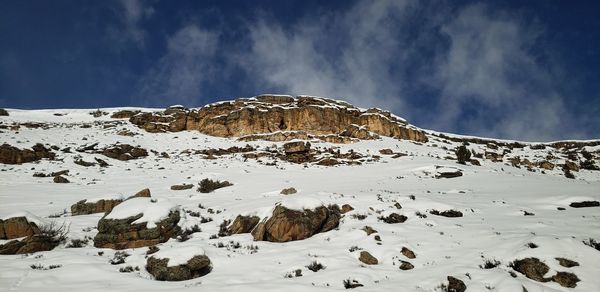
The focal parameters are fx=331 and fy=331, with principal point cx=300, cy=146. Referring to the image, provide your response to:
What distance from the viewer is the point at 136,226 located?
40.2ft

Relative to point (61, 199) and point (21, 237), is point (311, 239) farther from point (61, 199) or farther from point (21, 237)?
point (61, 199)

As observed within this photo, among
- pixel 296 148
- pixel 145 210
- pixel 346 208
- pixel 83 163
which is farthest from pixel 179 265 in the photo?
pixel 296 148

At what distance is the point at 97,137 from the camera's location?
131 ft

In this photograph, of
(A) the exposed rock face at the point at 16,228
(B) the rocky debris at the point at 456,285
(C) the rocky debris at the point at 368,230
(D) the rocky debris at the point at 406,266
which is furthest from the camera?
(C) the rocky debris at the point at 368,230

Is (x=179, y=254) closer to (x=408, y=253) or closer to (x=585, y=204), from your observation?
(x=408, y=253)

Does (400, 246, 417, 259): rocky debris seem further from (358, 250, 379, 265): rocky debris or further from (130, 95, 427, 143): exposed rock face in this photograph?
(130, 95, 427, 143): exposed rock face

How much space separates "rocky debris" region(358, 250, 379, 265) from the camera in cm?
988

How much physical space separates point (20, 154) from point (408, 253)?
31.9 m

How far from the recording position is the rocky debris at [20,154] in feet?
87.2

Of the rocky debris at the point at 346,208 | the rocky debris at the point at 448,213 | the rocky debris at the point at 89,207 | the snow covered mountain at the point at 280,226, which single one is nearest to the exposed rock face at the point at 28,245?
the snow covered mountain at the point at 280,226

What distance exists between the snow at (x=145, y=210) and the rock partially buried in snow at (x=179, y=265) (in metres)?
3.53

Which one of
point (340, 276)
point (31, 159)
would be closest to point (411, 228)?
point (340, 276)

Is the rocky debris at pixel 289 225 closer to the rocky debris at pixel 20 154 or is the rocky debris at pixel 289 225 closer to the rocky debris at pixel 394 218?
the rocky debris at pixel 394 218

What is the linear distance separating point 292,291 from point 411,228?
22.3ft
